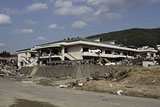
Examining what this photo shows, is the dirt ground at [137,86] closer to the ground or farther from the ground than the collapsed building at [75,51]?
closer to the ground

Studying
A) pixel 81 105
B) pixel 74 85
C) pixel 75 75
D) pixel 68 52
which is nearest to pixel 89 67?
pixel 75 75

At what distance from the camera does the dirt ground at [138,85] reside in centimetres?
1541

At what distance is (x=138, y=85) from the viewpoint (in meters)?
18.0

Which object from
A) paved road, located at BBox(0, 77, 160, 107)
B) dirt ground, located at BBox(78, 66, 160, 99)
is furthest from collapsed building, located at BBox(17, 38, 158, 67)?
paved road, located at BBox(0, 77, 160, 107)

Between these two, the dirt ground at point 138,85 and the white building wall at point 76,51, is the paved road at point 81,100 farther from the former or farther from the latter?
the white building wall at point 76,51

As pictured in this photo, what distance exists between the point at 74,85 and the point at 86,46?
2158cm

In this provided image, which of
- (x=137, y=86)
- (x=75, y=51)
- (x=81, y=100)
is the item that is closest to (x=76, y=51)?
(x=75, y=51)

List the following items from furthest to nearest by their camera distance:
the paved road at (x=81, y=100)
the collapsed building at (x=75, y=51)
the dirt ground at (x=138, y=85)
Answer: the collapsed building at (x=75, y=51)
the dirt ground at (x=138, y=85)
the paved road at (x=81, y=100)

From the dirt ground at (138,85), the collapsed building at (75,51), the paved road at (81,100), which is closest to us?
the paved road at (81,100)

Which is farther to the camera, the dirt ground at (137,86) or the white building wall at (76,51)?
the white building wall at (76,51)

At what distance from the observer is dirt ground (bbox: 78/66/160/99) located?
15.4 metres

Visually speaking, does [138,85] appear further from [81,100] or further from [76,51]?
[76,51]

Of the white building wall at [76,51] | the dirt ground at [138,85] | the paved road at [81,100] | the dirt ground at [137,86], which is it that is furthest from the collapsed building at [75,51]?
the paved road at [81,100]

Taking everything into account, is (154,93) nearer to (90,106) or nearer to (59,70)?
(90,106)
